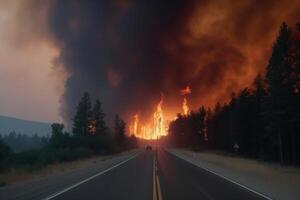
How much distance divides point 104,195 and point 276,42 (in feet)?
140

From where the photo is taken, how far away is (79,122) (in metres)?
114

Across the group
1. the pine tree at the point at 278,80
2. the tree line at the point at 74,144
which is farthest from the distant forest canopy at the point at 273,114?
the tree line at the point at 74,144

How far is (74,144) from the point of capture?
8900 cm

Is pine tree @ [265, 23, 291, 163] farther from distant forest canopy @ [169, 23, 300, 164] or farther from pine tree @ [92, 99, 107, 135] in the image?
pine tree @ [92, 99, 107, 135]

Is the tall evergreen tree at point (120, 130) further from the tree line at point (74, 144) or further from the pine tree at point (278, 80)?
the pine tree at point (278, 80)

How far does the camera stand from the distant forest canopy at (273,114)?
5347cm

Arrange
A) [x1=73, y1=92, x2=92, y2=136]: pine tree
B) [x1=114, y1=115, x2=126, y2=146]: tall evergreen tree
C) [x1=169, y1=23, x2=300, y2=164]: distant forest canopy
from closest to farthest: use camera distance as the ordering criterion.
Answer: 1. [x1=169, y1=23, x2=300, y2=164]: distant forest canopy
2. [x1=73, y1=92, x2=92, y2=136]: pine tree
3. [x1=114, y1=115, x2=126, y2=146]: tall evergreen tree

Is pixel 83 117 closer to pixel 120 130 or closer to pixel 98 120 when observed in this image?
pixel 98 120

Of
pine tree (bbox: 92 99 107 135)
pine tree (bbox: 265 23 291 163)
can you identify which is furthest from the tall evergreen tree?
pine tree (bbox: 265 23 291 163)

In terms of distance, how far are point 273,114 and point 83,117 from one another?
67.5 m

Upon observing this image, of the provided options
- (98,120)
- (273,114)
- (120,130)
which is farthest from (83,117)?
(273,114)

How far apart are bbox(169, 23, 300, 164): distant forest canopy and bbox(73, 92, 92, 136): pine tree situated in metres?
36.8

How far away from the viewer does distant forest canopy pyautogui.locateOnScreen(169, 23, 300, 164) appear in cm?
5347

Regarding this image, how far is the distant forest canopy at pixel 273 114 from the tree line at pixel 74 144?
2670 cm
